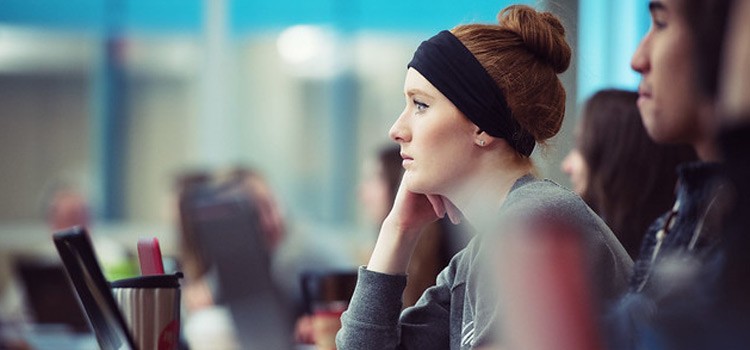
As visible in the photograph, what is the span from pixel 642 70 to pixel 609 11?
1380 millimetres

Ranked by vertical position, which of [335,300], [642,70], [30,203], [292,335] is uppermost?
[642,70]

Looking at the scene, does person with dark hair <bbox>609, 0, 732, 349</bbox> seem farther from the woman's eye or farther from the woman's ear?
the woman's ear

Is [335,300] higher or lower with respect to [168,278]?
lower

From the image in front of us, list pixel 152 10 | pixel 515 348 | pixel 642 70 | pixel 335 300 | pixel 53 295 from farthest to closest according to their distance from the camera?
pixel 152 10, pixel 53 295, pixel 335 300, pixel 642 70, pixel 515 348

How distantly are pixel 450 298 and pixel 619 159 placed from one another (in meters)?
1.02

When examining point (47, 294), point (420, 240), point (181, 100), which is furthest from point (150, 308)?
point (181, 100)

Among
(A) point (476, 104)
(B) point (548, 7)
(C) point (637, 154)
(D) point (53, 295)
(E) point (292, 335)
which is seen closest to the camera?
(A) point (476, 104)

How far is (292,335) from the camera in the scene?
2545 millimetres

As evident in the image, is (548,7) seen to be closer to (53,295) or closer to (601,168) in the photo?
(601,168)

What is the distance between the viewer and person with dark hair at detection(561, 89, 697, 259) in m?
2.22

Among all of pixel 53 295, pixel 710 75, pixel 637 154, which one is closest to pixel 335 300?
pixel 637 154

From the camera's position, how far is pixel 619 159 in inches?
92.8

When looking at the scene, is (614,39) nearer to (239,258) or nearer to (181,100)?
(239,258)

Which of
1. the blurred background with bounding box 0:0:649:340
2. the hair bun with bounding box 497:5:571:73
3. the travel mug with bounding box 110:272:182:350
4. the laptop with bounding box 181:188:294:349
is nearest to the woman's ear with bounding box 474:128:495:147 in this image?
the hair bun with bounding box 497:5:571:73
